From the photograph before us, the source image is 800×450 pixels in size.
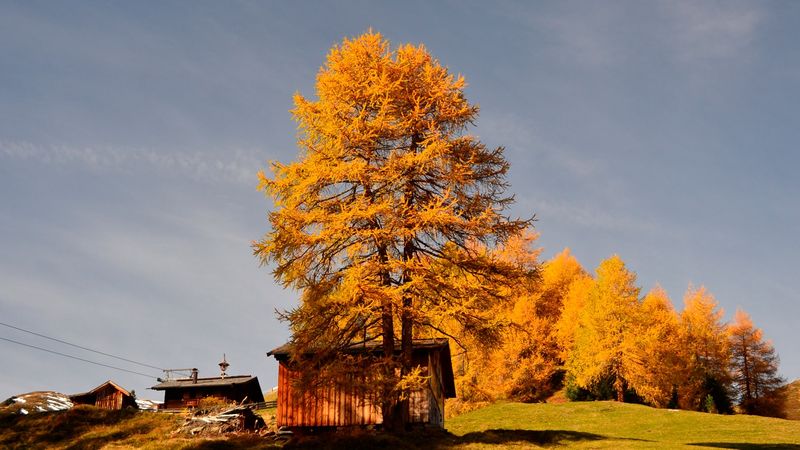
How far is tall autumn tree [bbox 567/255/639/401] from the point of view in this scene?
5000 centimetres

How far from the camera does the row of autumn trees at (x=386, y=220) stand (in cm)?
2248

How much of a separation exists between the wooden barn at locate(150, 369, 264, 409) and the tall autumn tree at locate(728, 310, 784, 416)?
4446 cm

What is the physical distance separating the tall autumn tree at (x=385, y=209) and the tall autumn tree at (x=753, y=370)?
51.2 meters

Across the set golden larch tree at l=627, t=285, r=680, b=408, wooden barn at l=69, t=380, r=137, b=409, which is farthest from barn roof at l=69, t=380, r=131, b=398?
golden larch tree at l=627, t=285, r=680, b=408

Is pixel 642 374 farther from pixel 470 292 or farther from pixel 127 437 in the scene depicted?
pixel 127 437

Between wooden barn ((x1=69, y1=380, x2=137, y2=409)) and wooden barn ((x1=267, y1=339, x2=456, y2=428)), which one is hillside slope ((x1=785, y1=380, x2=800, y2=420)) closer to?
wooden barn ((x1=267, y1=339, x2=456, y2=428))

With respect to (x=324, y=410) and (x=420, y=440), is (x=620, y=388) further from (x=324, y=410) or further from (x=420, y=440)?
(x=420, y=440)

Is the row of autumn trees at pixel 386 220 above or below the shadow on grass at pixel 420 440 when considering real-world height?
above

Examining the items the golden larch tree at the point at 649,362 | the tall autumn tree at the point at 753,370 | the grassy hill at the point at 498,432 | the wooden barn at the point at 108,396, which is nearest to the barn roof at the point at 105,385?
the wooden barn at the point at 108,396

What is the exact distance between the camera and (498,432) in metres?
24.6

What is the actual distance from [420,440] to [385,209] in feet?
25.3

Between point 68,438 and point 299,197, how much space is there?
13.5m

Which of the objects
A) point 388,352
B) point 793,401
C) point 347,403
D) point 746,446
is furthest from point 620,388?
point 793,401

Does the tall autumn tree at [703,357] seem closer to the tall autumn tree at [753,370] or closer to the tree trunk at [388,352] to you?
→ the tall autumn tree at [753,370]
